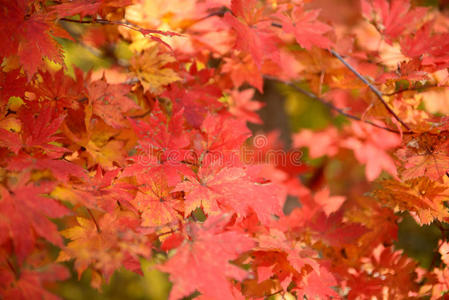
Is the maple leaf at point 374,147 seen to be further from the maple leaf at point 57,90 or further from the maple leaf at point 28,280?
the maple leaf at point 28,280

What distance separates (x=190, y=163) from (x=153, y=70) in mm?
356

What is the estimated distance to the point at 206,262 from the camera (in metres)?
0.70

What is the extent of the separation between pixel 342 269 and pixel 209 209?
594mm

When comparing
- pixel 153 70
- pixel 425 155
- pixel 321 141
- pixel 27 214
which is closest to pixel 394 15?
pixel 425 155

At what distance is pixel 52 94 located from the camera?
996mm

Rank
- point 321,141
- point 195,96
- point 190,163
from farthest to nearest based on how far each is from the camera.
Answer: point 321,141, point 195,96, point 190,163

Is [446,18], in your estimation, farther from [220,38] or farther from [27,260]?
[27,260]

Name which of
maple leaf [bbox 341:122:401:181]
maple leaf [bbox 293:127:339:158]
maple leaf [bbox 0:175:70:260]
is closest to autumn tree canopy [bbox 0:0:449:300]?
maple leaf [bbox 0:175:70:260]

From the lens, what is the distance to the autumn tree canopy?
0.71m

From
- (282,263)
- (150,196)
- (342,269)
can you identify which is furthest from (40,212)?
(342,269)

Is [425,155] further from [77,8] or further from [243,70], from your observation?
[77,8]

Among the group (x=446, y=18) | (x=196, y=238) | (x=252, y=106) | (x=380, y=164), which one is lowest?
(x=380, y=164)

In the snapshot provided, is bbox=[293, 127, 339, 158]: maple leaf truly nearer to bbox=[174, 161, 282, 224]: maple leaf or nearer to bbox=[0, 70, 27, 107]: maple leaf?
bbox=[174, 161, 282, 224]: maple leaf

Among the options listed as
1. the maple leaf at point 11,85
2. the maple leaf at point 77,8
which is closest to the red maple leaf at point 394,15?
the maple leaf at point 77,8
